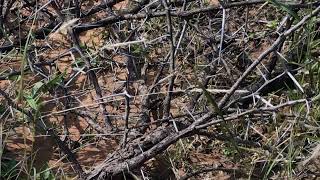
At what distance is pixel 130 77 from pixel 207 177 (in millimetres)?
547

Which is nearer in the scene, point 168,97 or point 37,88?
point 168,97

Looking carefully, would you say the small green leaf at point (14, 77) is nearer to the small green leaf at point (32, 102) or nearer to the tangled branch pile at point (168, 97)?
the tangled branch pile at point (168, 97)

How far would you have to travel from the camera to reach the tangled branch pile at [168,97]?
1595mm

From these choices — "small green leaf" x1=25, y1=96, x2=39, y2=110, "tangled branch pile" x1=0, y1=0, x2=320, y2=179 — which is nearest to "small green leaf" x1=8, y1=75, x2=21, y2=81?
"tangled branch pile" x1=0, y1=0, x2=320, y2=179

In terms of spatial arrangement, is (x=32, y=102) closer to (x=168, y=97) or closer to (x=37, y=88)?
(x=37, y=88)

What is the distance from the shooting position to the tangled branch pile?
5.23 feet

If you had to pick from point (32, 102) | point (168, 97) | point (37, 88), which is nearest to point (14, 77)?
point (37, 88)

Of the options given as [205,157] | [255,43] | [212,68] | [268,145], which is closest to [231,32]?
[255,43]

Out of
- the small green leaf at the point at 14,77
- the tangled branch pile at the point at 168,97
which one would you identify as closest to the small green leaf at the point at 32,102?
the tangled branch pile at the point at 168,97

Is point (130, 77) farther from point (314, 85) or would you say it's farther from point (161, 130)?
point (314, 85)

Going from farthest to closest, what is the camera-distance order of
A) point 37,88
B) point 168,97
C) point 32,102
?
point 37,88
point 32,102
point 168,97

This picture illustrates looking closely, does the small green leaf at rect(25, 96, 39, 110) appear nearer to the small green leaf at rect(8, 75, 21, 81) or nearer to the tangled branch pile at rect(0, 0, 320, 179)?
the tangled branch pile at rect(0, 0, 320, 179)

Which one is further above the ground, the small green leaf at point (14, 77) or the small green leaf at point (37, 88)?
the small green leaf at point (14, 77)

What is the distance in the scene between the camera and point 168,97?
170cm
